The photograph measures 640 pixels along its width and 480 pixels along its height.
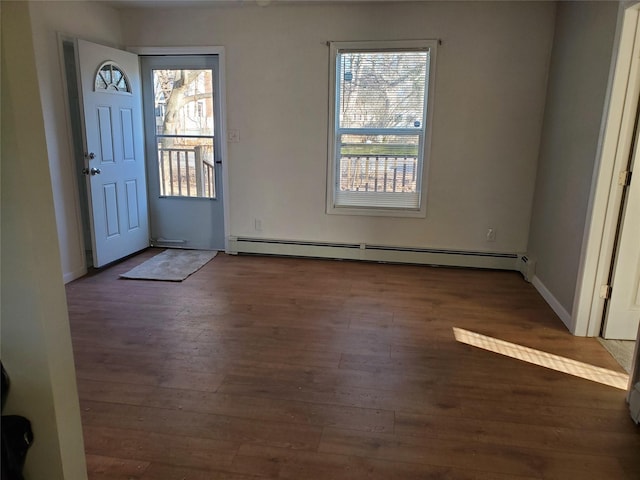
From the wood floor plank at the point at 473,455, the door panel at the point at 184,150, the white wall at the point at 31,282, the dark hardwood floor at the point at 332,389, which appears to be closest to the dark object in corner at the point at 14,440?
the white wall at the point at 31,282

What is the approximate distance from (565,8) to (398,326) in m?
2.82

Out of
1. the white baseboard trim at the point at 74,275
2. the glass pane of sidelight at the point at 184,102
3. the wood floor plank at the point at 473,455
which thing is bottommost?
the wood floor plank at the point at 473,455

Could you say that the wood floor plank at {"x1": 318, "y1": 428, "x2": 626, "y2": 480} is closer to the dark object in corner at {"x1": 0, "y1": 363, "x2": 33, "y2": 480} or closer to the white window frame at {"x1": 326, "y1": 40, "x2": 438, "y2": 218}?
the dark object in corner at {"x1": 0, "y1": 363, "x2": 33, "y2": 480}

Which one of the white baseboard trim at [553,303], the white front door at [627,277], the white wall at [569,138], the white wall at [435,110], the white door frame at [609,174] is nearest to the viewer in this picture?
the white door frame at [609,174]

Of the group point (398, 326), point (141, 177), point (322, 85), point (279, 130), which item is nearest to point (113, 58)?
point (141, 177)

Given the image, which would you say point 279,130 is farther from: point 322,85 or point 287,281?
point 287,281

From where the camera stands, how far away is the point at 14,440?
43.5 inches

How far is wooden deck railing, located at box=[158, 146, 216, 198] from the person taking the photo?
15.2 ft

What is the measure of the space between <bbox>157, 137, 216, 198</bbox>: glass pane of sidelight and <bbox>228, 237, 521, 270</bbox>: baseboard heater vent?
659 mm

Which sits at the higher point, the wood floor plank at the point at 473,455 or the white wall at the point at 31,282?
the white wall at the point at 31,282

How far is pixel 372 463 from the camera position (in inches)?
70.0

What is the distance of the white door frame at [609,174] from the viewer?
2525mm

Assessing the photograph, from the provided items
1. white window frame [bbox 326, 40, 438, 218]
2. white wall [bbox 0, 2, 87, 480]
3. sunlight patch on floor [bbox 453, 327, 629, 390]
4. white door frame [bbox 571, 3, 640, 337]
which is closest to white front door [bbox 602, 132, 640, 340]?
white door frame [bbox 571, 3, 640, 337]

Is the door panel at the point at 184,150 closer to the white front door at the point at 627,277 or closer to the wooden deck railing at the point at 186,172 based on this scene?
the wooden deck railing at the point at 186,172
